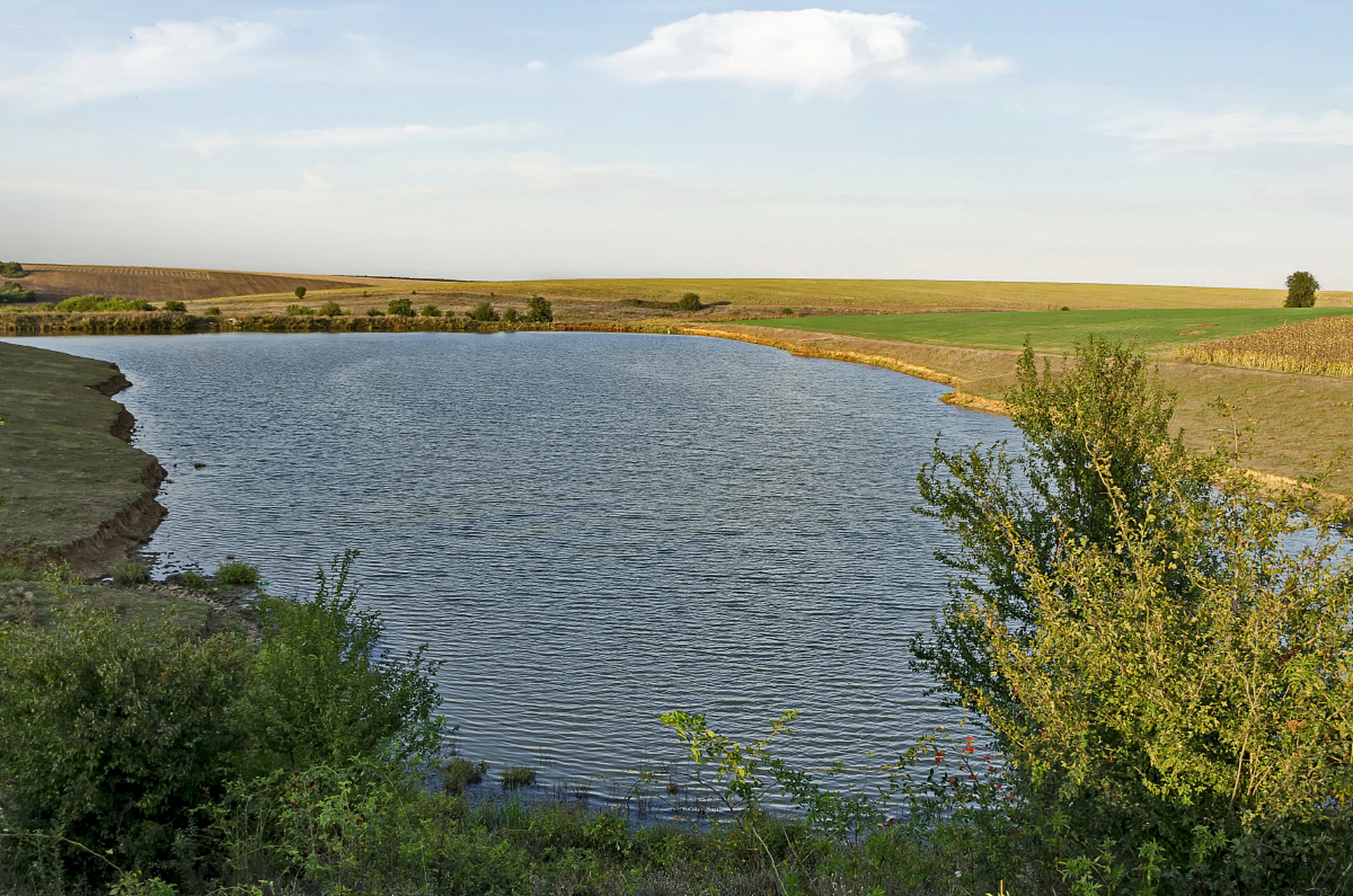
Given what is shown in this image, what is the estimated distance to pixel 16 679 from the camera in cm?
845

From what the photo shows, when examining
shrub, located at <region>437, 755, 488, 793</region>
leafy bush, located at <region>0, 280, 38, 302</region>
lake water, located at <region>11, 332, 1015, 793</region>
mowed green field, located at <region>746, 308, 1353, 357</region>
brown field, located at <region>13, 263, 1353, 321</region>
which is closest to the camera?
shrub, located at <region>437, 755, 488, 793</region>

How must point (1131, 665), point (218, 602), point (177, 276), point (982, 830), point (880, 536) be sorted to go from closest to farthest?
point (1131, 665)
point (982, 830)
point (218, 602)
point (880, 536)
point (177, 276)

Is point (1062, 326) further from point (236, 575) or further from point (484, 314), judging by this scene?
point (236, 575)

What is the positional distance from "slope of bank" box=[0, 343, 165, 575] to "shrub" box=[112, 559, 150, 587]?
0.68 metres

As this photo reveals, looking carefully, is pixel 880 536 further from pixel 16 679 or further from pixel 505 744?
pixel 16 679

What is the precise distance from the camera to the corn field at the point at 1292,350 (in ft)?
148

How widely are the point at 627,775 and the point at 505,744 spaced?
213 centimetres

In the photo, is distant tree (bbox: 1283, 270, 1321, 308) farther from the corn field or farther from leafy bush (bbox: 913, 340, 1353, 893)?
leafy bush (bbox: 913, 340, 1353, 893)

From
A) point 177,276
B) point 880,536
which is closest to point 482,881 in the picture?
point 880,536

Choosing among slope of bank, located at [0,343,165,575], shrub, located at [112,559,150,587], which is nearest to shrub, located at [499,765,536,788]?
shrub, located at [112,559,150,587]

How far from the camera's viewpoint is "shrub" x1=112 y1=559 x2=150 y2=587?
19438 millimetres

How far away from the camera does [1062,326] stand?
8850cm

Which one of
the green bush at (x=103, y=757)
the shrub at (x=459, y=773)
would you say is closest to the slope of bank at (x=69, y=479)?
the shrub at (x=459, y=773)

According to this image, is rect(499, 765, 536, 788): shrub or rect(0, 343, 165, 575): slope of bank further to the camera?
rect(0, 343, 165, 575): slope of bank
